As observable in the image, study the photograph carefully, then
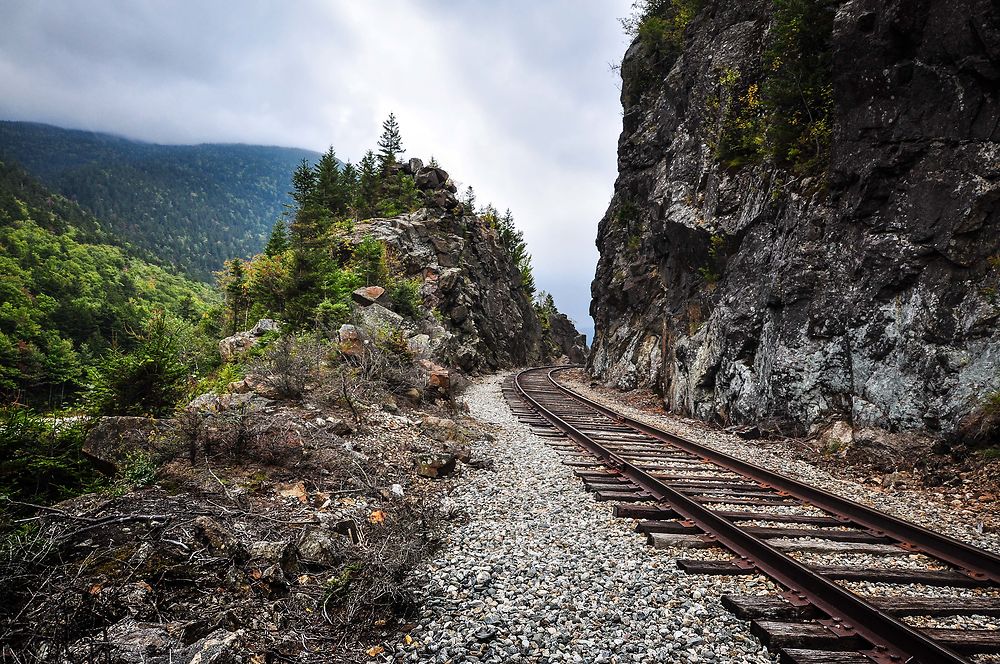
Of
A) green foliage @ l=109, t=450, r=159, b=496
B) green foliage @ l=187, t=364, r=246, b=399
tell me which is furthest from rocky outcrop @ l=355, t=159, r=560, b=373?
green foliage @ l=109, t=450, r=159, b=496

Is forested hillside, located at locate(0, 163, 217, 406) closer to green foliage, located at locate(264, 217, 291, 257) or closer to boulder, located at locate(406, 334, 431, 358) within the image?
boulder, located at locate(406, 334, 431, 358)

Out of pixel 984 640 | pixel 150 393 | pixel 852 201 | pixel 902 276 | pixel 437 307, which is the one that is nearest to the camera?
pixel 984 640

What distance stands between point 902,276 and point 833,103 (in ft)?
16.1

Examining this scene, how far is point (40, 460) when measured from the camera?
369cm

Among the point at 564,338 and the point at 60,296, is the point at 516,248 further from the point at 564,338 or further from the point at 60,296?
the point at 60,296

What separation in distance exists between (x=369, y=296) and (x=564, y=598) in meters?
14.9

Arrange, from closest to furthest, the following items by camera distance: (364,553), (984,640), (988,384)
A: (984,640)
(364,553)
(988,384)

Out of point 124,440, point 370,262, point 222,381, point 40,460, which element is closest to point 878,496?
point 124,440

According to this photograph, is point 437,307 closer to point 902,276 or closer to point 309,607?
point 902,276

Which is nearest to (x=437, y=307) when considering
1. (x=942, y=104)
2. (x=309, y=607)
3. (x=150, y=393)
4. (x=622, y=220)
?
(x=622, y=220)

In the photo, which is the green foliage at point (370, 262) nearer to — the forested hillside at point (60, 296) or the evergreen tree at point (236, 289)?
the evergreen tree at point (236, 289)

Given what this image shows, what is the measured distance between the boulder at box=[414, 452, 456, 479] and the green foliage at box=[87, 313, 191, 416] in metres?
3.52

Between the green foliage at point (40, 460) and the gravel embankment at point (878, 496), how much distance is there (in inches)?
337

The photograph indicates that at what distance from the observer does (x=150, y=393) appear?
6160mm
